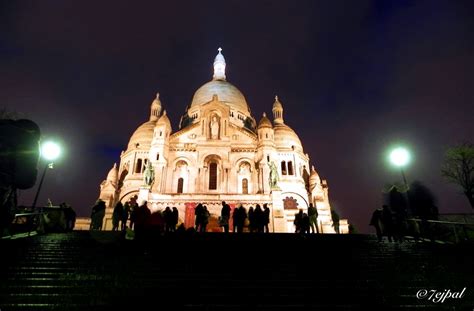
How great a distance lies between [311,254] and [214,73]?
190ft

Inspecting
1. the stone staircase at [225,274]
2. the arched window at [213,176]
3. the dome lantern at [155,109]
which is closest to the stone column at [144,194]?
Result: the arched window at [213,176]

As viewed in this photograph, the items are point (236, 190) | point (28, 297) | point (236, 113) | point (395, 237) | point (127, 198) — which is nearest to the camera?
point (28, 297)

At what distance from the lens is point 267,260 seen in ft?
31.6

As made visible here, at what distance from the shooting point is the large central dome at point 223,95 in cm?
4959

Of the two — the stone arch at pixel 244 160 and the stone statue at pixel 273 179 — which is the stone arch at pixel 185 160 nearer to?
the stone arch at pixel 244 160

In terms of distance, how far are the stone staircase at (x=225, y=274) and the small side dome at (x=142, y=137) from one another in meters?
30.9

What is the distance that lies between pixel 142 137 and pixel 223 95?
1538 cm

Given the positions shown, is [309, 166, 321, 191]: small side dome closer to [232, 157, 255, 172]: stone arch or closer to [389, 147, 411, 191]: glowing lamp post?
[232, 157, 255, 172]: stone arch

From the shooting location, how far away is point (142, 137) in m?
42.6

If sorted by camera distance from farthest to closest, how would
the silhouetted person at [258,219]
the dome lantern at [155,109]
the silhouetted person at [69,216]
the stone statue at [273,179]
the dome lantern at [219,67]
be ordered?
the dome lantern at [219,67], the dome lantern at [155,109], the stone statue at [273,179], the silhouetted person at [258,219], the silhouetted person at [69,216]

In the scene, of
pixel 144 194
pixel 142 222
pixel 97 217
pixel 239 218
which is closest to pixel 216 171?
pixel 144 194

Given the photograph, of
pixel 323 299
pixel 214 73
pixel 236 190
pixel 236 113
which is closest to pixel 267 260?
pixel 323 299

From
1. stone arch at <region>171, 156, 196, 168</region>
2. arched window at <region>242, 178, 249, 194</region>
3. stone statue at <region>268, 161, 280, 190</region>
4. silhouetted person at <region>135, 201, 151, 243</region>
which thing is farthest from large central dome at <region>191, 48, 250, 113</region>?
silhouetted person at <region>135, 201, 151, 243</region>

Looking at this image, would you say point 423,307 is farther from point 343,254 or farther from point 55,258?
point 55,258
